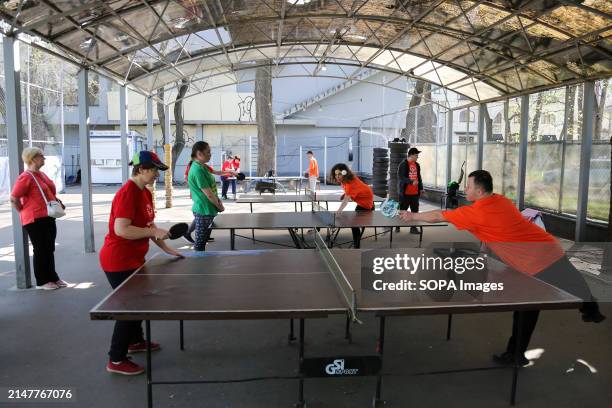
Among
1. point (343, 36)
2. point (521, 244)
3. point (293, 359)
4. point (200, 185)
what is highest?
point (343, 36)

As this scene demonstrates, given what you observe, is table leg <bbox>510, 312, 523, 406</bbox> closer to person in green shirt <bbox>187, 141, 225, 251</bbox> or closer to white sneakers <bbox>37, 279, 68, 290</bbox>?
person in green shirt <bbox>187, 141, 225, 251</bbox>

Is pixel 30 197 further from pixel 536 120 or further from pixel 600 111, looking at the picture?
pixel 536 120

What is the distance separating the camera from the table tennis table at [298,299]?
2775 mm

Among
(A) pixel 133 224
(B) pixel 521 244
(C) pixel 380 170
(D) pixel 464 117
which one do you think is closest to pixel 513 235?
(B) pixel 521 244

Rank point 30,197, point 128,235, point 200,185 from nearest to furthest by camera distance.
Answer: point 128,235 < point 30,197 < point 200,185

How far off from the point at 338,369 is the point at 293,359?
3.35 feet

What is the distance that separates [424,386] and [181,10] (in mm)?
7452

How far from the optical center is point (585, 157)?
9031 mm

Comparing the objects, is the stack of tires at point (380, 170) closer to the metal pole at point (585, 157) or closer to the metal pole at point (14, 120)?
the metal pole at point (585, 157)

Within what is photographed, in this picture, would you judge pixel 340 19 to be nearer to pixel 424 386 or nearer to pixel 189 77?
pixel 189 77

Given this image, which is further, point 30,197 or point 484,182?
point 30,197

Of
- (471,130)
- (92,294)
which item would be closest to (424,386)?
(92,294)

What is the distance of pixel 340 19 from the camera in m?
9.86

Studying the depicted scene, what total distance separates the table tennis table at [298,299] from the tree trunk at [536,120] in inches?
334
